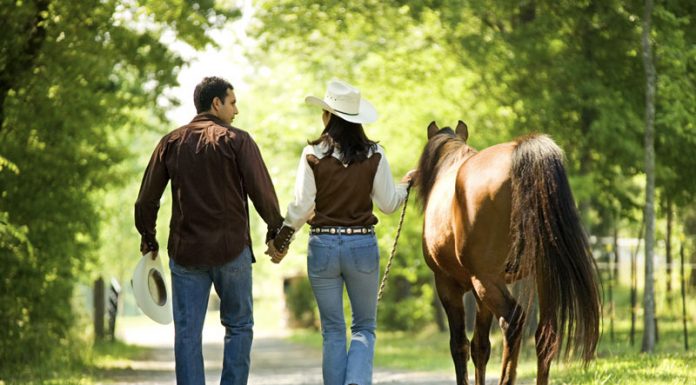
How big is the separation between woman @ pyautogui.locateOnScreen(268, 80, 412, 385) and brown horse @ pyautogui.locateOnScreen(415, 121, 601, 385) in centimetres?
147

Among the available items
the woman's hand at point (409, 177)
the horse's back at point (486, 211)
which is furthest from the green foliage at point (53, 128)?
the horse's back at point (486, 211)

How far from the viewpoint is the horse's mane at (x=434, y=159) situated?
998 cm

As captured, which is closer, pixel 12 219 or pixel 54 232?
pixel 12 219

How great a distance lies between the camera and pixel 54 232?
1723 cm

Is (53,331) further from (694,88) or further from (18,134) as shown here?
(694,88)

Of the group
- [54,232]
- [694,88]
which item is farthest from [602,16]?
[54,232]

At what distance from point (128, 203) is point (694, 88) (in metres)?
35.6

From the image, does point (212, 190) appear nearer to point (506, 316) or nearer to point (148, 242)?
point (148, 242)

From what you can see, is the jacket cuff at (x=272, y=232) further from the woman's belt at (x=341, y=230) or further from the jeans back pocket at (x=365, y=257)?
the jeans back pocket at (x=365, y=257)

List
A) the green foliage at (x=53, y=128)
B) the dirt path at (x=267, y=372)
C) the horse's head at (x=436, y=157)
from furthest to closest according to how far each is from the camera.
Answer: the green foliage at (x=53, y=128)
the dirt path at (x=267, y=372)
the horse's head at (x=436, y=157)

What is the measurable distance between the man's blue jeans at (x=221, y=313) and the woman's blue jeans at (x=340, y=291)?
438mm

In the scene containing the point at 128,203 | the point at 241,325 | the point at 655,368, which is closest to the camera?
the point at 241,325

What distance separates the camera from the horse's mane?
9984 millimetres

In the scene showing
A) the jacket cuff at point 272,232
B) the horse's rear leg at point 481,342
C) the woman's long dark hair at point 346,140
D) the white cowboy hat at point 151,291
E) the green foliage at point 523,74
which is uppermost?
the green foliage at point 523,74
